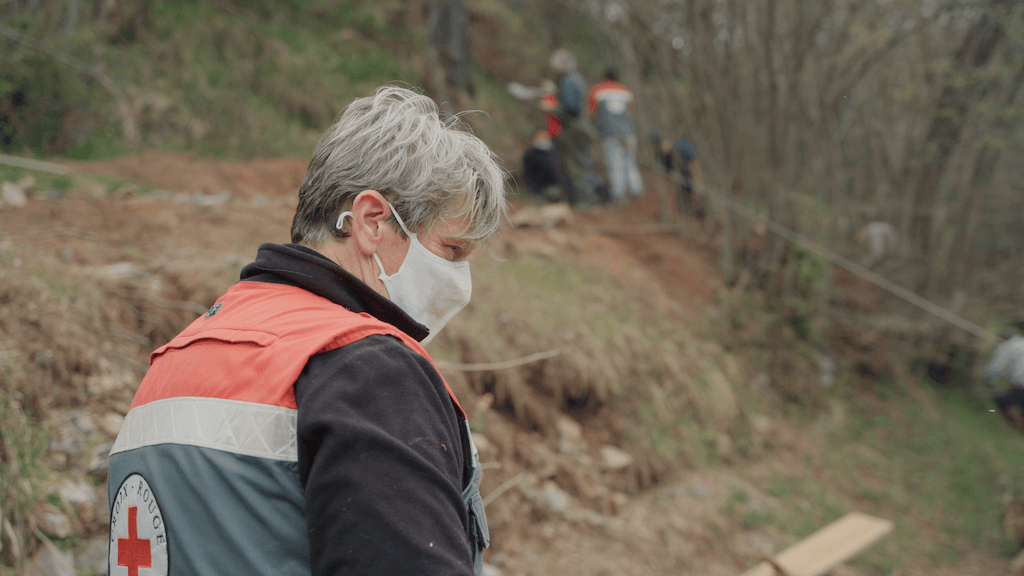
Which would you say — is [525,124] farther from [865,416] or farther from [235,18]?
[865,416]

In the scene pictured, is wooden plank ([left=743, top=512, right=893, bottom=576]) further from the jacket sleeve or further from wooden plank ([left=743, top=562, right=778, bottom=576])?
the jacket sleeve

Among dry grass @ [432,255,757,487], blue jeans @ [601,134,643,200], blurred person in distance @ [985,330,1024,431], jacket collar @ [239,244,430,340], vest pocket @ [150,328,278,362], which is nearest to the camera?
vest pocket @ [150,328,278,362]

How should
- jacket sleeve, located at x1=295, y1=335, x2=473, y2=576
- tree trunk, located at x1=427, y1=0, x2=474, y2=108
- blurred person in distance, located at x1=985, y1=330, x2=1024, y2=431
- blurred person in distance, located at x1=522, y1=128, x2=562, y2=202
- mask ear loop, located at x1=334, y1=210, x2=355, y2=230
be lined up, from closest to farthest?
jacket sleeve, located at x1=295, y1=335, x2=473, y2=576 → mask ear loop, located at x1=334, y1=210, x2=355, y2=230 → blurred person in distance, located at x1=985, y1=330, x2=1024, y2=431 → blurred person in distance, located at x1=522, y1=128, x2=562, y2=202 → tree trunk, located at x1=427, y1=0, x2=474, y2=108

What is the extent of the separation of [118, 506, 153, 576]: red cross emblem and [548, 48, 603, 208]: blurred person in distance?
7.23 meters

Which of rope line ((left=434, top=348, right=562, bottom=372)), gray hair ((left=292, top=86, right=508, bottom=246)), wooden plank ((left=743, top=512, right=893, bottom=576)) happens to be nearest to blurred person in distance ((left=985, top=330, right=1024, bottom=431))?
wooden plank ((left=743, top=512, right=893, bottom=576))

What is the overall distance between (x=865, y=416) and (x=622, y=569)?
4.34m

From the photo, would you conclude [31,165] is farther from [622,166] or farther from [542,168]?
[622,166]

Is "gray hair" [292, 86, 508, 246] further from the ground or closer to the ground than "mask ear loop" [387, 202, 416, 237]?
further from the ground

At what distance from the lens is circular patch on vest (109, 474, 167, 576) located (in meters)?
0.92

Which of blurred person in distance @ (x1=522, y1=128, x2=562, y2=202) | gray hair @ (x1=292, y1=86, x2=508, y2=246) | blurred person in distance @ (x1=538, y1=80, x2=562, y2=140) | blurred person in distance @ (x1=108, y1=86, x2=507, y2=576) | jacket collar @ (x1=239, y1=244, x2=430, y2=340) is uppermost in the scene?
gray hair @ (x1=292, y1=86, x2=508, y2=246)

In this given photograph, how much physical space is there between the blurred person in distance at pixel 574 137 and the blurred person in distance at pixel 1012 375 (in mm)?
4642

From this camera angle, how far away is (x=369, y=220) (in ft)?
3.96

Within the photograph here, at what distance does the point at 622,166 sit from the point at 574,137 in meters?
0.71

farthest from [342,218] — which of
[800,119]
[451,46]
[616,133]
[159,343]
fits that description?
[451,46]
